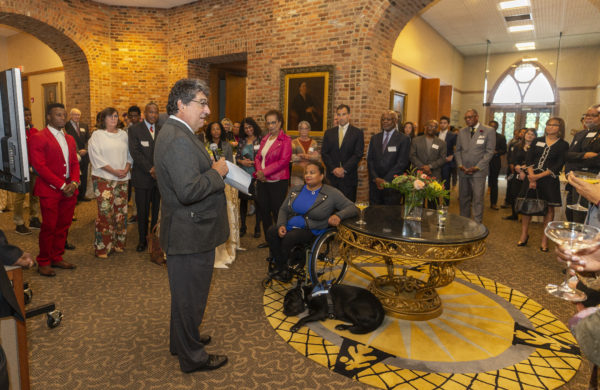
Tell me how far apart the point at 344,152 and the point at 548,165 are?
2.72m

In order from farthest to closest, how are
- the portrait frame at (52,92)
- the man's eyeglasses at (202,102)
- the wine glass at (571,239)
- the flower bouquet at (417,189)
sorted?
the portrait frame at (52,92) < the flower bouquet at (417,189) < the man's eyeglasses at (202,102) < the wine glass at (571,239)

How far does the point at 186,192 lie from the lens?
204 centimetres

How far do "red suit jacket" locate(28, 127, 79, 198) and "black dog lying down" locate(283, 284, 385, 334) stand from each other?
8.63ft

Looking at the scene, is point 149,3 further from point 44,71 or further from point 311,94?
point 44,71

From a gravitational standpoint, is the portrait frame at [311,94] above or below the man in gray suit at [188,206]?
above

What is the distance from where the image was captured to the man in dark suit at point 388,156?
5.32 m

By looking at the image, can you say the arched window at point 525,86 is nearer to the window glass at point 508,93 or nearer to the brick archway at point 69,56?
the window glass at point 508,93

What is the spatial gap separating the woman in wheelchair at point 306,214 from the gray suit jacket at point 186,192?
1388 mm

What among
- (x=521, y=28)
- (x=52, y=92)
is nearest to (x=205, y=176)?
(x=52, y=92)

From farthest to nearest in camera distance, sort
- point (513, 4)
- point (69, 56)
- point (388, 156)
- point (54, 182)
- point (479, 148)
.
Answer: point (69, 56)
point (513, 4)
point (479, 148)
point (388, 156)
point (54, 182)

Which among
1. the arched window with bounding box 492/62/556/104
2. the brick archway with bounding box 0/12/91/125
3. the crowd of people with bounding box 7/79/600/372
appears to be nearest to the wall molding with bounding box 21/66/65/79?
the brick archway with bounding box 0/12/91/125

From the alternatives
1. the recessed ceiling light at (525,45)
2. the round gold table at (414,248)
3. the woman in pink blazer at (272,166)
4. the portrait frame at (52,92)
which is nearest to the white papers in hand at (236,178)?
the round gold table at (414,248)

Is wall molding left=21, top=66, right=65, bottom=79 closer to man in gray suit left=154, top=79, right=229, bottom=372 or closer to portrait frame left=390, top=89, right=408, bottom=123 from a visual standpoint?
portrait frame left=390, top=89, right=408, bottom=123

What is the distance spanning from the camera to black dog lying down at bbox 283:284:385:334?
297 cm
